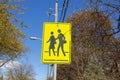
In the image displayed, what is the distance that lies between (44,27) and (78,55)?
88.9 ft

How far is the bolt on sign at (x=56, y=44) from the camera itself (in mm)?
14509

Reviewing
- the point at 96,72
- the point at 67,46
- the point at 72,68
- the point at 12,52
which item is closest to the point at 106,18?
the point at 67,46

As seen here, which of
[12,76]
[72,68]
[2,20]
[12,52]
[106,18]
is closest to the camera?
[106,18]

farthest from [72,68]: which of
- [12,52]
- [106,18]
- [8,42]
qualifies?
[106,18]

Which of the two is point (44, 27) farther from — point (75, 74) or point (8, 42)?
Answer: point (75, 74)

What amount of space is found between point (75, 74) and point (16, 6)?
Answer: 2653 centimetres

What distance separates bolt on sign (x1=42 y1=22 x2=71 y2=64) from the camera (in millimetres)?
14509

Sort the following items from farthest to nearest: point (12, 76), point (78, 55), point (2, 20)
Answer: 1. point (12, 76)
2. point (78, 55)
3. point (2, 20)

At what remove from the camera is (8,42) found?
29.1 metres

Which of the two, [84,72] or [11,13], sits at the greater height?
[11,13]

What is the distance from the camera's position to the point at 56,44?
574 inches

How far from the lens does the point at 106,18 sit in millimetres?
11164

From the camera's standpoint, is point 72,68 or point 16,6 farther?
point 72,68

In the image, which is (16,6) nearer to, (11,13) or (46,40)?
(11,13)
